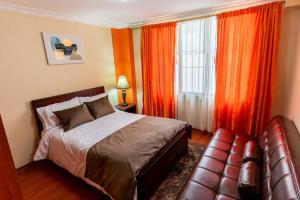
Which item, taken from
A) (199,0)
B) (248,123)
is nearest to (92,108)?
(199,0)

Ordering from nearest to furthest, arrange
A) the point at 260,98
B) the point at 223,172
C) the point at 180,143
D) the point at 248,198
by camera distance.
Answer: the point at 248,198
the point at 223,172
the point at 180,143
the point at 260,98

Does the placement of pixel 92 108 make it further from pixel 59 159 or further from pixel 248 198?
pixel 248 198

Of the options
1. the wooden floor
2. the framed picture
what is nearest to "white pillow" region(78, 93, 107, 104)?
the framed picture

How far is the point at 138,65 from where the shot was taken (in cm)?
400

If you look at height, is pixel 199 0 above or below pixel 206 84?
above

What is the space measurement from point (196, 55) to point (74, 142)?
2558 mm

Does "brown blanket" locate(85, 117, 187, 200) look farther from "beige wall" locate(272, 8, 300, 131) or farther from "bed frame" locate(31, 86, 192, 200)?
"beige wall" locate(272, 8, 300, 131)

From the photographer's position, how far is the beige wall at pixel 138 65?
12.6ft

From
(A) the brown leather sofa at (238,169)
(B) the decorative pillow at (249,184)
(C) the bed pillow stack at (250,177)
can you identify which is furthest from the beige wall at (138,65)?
(B) the decorative pillow at (249,184)

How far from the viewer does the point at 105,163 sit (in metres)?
1.77

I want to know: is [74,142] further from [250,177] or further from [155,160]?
[250,177]

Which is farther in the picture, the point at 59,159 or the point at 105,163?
the point at 59,159

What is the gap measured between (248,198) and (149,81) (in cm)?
286

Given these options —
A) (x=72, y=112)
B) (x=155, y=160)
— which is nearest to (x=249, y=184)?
(x=155, y=160)
